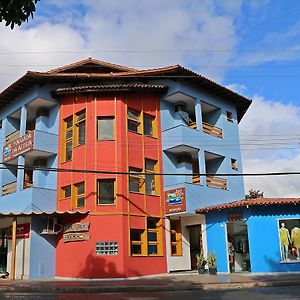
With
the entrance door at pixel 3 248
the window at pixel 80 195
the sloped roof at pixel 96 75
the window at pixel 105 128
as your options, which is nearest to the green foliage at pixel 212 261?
the window at pixel 80 195

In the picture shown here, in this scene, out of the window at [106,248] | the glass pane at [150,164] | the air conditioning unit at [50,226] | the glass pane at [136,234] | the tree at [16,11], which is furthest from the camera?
the glass pane at [150,164]

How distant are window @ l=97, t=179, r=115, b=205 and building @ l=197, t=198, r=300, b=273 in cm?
498

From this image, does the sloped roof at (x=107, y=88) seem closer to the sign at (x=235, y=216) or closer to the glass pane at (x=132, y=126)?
the glass pane at (x=132, y=126)

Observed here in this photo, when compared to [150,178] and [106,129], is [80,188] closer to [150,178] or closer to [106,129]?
[106,129]

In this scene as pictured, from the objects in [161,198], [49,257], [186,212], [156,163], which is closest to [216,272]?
[186,212]

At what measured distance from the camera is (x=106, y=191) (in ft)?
77.0

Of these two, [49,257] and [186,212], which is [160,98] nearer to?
[186,212]

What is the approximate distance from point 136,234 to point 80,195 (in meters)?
3.69

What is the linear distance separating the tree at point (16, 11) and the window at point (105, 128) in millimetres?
18972

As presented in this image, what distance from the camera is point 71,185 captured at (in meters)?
24.5

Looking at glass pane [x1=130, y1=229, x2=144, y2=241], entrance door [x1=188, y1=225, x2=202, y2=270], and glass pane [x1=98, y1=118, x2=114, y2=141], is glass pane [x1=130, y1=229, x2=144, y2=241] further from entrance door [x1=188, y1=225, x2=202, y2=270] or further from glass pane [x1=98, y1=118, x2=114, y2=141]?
glass pane [x1=98, y1=118, x2=114, y2=141]

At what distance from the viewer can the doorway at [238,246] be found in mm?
23831

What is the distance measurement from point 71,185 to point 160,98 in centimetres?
738

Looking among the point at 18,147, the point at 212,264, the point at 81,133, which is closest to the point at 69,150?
the point at 81,133
